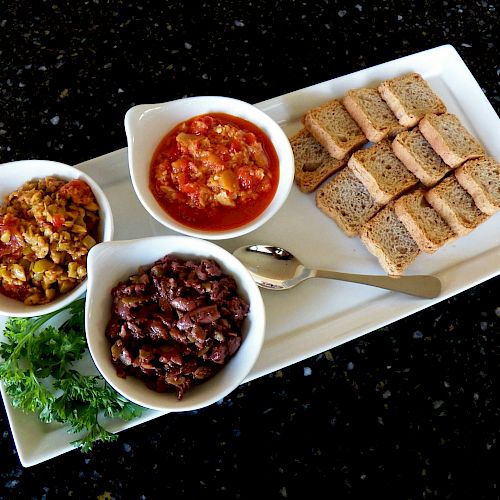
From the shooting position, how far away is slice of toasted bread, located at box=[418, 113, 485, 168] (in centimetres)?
316

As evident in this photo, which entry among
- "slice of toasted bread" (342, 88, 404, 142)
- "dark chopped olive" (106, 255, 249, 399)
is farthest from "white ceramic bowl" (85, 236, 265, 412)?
"slice of toasted bread" (342, 88, 404, 142)

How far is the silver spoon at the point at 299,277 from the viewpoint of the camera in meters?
2.96

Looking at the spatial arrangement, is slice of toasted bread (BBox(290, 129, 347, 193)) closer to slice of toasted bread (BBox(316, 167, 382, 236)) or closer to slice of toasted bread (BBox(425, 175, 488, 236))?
slice of toasted bread (BBox(316, 167, 382, 236))

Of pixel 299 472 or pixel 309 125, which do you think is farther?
pixel 309 125

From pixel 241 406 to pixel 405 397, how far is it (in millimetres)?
839

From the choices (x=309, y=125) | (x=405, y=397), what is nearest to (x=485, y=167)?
(x=309, y=125)

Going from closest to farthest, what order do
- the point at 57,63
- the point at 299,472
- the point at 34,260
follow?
the point at 34,260
the point at 299,472
the point at 57,63

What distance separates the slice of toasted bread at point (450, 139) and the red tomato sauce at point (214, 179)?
871 mm

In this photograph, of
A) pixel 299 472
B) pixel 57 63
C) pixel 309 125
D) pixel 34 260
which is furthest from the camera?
pixel 57 63

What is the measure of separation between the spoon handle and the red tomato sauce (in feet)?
1.55

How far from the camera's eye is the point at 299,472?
2.99m

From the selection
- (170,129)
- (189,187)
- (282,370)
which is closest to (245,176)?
(189,187)

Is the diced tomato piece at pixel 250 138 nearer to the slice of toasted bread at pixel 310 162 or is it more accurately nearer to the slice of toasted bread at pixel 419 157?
the slice of toasted bread at pixel 310 162

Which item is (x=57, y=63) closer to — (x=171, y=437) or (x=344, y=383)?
(x=171, y=437)
